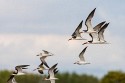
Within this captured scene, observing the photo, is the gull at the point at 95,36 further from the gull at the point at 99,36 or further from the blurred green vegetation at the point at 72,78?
the blurred green vegetation at the point at 72,78

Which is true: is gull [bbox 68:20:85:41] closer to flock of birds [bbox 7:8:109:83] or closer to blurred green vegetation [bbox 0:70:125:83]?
flock of birds [bbox 7:8:109:83]

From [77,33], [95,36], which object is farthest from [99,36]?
[77,33]

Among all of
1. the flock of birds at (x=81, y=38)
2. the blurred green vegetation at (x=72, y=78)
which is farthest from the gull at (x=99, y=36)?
the blurred green vegetation at (x=72, y=78)

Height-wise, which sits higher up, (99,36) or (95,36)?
(95,36)

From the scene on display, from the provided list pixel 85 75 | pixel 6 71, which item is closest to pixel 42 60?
pixel 6 71

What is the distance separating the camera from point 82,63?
5969 centimetres

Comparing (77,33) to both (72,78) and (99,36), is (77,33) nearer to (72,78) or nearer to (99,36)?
(99,36)

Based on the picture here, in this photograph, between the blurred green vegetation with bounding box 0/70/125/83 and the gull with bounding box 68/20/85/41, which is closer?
the gull with bounding box 68/20/85/41

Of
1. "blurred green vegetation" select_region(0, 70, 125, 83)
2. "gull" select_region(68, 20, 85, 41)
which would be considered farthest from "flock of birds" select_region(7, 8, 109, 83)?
"blurred green vegetation" select_region(0, 70, 125, 83)

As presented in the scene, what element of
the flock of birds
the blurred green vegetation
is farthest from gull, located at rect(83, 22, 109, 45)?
the blurred green vegetation

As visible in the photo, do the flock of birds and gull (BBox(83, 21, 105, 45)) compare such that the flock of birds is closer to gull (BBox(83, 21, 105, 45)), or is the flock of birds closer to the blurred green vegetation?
gull (BBox(83, 21, 105, 45))

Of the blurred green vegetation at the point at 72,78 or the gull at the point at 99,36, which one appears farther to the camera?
the blurred green vegetation at the point at 72,78

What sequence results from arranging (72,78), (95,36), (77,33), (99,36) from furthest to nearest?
(72,78), (95,36), (77,33), (99,36)

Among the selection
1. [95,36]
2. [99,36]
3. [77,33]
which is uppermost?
[77,33]
